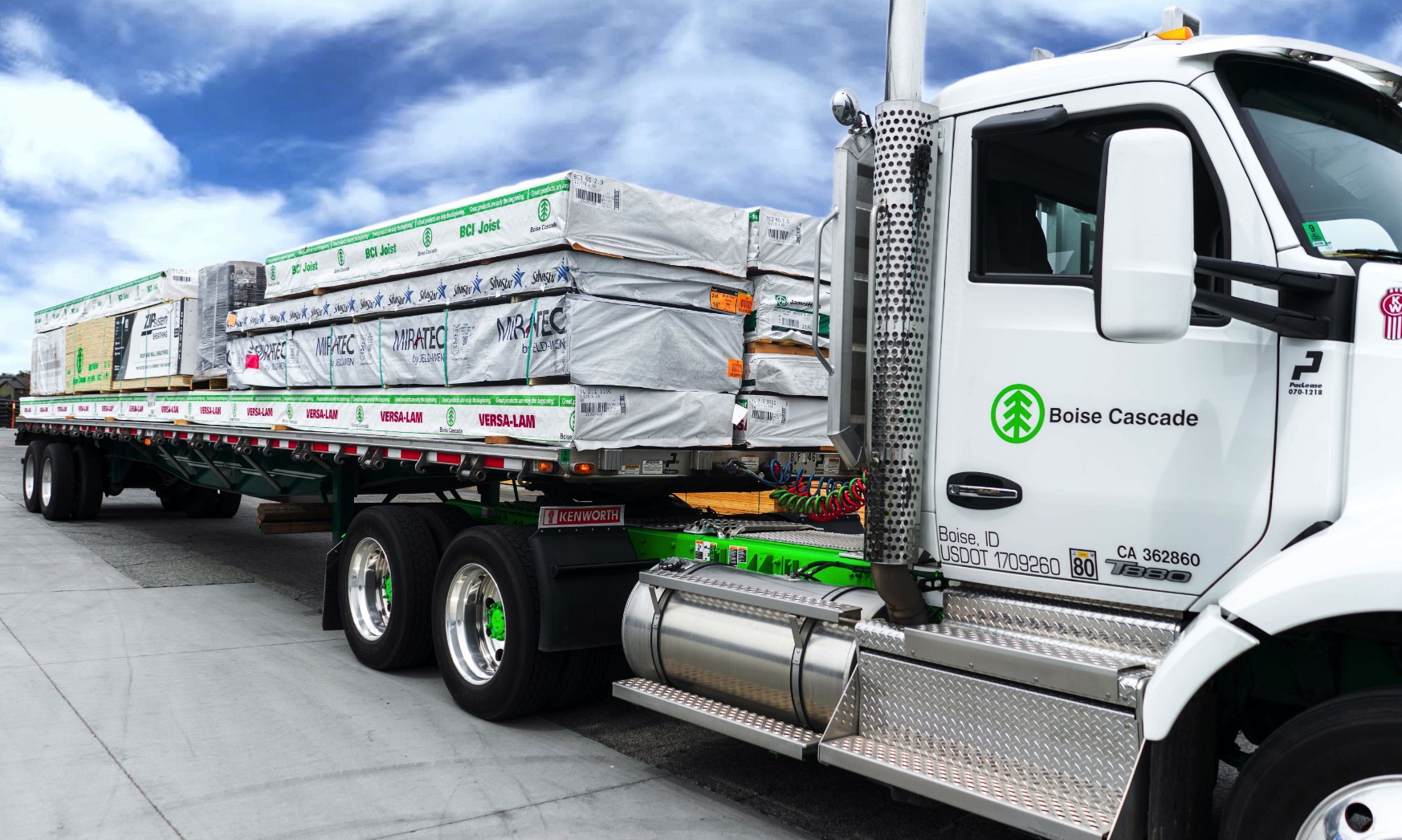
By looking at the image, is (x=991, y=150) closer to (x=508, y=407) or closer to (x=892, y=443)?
(x=892, y=443)

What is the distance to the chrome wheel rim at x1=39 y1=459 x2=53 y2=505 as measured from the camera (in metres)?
14.0

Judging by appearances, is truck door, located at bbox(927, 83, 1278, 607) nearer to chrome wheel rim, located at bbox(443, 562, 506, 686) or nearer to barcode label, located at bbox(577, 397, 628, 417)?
barcode label, located at bbox(577, 397, 628, 417)

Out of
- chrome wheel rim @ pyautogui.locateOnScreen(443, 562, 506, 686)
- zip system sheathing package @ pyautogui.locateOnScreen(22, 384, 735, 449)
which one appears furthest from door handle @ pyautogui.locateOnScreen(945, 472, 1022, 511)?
chrome wheel rim @ pyautogui.locateOnScreen(443, 562, 506, 686)

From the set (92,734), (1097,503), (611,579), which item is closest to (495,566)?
(611,579)

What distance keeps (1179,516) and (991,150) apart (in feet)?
4.43

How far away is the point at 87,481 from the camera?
14.0m

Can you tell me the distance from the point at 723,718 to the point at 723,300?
226 centimetres

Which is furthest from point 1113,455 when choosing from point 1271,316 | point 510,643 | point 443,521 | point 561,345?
point 443,521

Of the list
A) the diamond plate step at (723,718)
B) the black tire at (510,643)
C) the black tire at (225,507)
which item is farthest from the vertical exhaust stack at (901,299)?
the black tire at (225,507)

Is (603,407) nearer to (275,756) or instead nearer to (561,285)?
(561,285)

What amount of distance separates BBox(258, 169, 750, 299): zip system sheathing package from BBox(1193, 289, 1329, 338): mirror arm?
292 centimetres

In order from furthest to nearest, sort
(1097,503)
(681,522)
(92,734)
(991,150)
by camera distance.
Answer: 1. (681,522)
2. (92,734)
3. (991,150)
4. (1097,503)

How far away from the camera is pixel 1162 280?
2.54 metres

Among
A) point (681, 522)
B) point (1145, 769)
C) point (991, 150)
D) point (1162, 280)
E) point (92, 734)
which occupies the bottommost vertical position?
point (92, 734)
